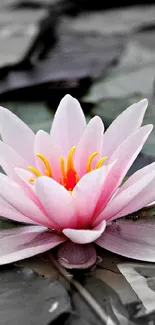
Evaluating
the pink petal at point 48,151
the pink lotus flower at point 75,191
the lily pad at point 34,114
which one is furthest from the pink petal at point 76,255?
the lily pad at point 34,114

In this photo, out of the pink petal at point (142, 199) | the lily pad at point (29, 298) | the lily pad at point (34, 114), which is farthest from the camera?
the lily pad at point (34, 114)

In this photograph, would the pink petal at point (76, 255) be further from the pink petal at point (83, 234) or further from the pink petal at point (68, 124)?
the pink petal at point (68, 124)

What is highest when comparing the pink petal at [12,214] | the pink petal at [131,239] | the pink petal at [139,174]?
the pink petal at [139,174]

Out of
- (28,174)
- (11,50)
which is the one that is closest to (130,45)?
(11,50)

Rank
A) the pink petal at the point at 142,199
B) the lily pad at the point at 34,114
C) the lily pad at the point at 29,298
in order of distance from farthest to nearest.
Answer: the lily pad at the point at 34,114, the pink petal at the point at 142,199, the lily pad at the point at 29,298

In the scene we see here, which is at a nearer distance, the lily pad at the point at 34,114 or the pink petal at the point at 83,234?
the pink petal at the point at 83,234

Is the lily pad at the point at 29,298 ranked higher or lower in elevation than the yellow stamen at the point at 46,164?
lower

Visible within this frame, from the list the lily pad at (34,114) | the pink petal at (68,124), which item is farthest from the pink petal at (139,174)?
the lily pad at (34,114)

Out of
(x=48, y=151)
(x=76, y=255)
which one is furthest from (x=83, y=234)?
(x=48, y=151)

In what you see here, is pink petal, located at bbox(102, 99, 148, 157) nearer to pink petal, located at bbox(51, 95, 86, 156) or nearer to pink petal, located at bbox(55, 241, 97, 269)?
pink petal, located at bbox(51, 95, 86, 156)
